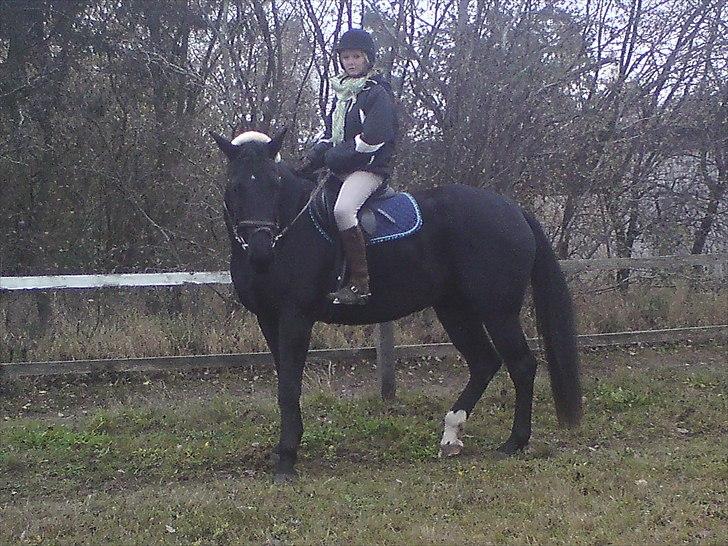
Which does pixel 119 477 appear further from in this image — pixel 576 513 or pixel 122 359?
pixel 576 513

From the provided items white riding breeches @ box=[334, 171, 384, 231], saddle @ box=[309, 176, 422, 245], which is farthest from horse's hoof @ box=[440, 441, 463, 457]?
white riding breeches @ box=[334, 171, 384, 231]

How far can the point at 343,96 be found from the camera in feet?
17.6

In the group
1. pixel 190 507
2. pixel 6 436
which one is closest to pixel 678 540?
pixel 190 507

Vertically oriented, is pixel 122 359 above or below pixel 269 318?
below

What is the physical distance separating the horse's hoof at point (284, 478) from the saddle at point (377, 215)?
5.57 ft

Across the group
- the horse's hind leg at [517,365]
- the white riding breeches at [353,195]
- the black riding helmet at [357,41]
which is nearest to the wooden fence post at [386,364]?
the horse's hind leg at [517,365]

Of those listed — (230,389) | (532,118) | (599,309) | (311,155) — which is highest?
(532,118)

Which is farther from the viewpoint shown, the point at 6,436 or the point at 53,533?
the point at 6,436

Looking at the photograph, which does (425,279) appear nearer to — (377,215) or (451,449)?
(377,215)

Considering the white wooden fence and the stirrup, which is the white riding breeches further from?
the white wooden fence

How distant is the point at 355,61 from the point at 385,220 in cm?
120

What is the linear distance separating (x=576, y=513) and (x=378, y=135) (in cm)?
281

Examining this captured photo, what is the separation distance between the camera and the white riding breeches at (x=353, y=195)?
16.9ft

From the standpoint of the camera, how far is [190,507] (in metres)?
4.32
